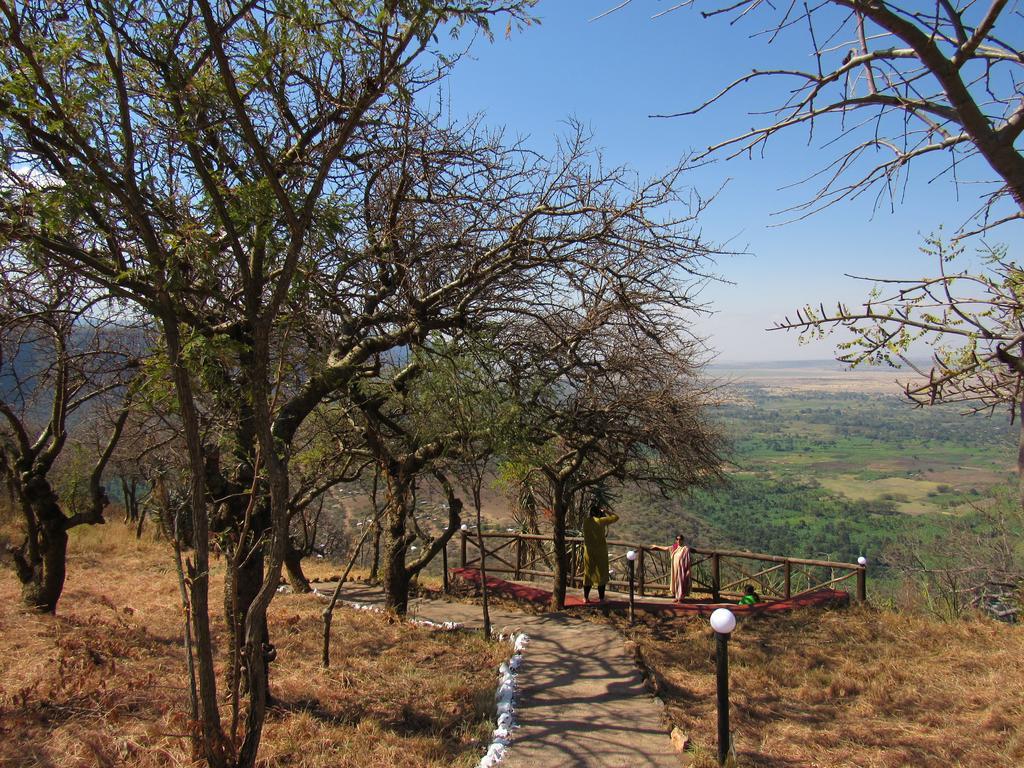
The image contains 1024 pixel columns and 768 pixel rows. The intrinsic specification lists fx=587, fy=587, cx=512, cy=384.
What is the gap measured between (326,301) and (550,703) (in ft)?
12.8

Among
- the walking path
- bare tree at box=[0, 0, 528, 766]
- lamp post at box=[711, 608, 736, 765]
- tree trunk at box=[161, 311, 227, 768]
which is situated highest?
bare tree at box=[0, 0, 528, 766]

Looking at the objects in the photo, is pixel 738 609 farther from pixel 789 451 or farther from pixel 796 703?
pixel 789 451

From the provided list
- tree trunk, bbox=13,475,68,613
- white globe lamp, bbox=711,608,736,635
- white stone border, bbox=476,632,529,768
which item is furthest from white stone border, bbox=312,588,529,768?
tree trunk, bbox=13,475,68,613

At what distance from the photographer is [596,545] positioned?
8.94m

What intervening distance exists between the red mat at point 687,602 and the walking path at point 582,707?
185cm

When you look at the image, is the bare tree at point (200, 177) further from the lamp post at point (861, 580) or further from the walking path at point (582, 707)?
the lamp post at point (861, 580)

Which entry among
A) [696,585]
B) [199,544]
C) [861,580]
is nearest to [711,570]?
[696,585]

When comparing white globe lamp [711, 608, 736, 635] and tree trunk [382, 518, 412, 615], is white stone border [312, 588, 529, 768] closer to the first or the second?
tree trunk [382, 518, 412, 615]

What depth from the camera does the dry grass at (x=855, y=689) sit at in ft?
13.8

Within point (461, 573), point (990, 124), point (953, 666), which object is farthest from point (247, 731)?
point (461, 573)

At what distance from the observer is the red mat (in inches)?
358

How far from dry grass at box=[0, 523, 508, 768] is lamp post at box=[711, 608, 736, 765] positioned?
1.61 metres

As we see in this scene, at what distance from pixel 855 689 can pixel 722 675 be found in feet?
9.51

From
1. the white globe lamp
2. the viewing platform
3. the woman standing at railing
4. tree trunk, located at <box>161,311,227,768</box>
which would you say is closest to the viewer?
tree trunk, located at <box>161,311,227,768</box>
